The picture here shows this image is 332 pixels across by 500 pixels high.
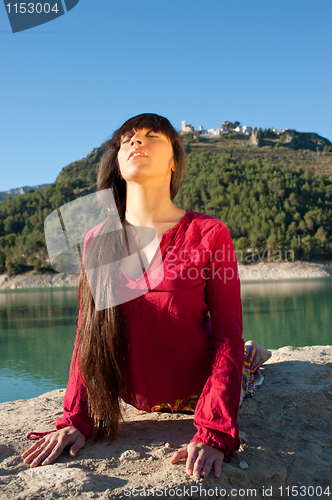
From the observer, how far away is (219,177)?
6631 centimetres

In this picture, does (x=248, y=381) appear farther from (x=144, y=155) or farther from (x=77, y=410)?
(x=144, y=155)

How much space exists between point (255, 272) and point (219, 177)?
28.9 meters

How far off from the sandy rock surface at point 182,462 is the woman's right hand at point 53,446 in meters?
0.03

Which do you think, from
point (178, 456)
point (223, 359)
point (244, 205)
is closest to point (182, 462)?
point (178, 456)

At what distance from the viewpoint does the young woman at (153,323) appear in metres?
1.44

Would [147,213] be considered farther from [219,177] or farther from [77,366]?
[219,177]

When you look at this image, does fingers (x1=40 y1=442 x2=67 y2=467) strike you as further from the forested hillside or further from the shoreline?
the forested hillside

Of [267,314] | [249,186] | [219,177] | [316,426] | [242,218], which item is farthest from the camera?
[219,177]

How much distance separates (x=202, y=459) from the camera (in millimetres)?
1243

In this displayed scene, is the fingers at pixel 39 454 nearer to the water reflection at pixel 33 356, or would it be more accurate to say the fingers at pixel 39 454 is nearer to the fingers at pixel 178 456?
the fingers at pixel 178 456

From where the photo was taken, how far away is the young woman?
144 cm

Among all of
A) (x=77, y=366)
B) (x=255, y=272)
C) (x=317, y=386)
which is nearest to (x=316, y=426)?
(x=317, y=386)

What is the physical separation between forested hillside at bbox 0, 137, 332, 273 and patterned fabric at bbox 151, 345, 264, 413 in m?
36.9

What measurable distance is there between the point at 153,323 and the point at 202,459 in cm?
48
